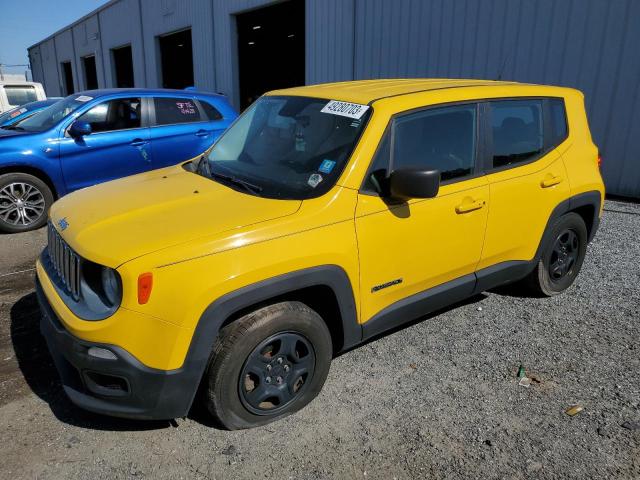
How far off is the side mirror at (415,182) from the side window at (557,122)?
1.70m

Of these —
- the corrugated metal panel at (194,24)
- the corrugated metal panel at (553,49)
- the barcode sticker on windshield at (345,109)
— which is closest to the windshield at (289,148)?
the barcode sticker on windshield at (345,109)

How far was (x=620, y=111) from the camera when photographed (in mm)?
7234

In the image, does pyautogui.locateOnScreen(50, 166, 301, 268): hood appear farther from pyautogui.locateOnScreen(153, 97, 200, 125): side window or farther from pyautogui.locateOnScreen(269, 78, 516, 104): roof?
pyautogui.locateOnScreen(153, 97, 200, 125): side window

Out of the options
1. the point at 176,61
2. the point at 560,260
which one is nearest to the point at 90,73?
the point at 176,61

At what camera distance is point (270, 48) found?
1928cm

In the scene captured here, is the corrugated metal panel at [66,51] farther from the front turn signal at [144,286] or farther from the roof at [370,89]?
the front turn signal at [144,286]

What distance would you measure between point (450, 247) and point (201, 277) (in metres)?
1.63

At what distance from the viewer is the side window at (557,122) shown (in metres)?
3.78

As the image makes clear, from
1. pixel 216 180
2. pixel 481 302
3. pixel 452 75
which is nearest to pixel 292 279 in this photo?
pixel 216 180

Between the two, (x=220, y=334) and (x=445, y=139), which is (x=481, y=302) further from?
(x=220, y=334)

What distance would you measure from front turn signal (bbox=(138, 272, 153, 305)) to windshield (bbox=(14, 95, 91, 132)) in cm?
505

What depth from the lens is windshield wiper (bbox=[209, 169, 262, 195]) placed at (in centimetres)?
280

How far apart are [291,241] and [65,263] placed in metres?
1.21

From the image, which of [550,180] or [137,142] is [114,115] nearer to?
[137,142]
